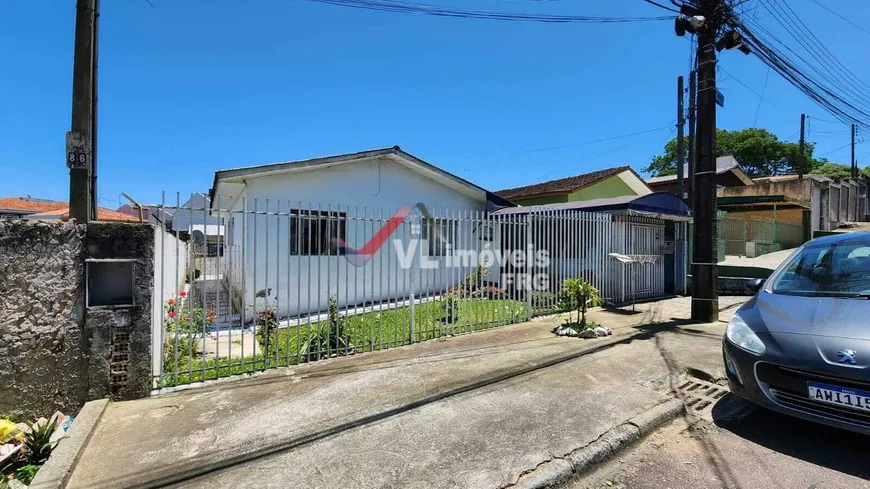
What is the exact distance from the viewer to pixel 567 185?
56.9 feet

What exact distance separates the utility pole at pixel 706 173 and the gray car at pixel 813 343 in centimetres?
364

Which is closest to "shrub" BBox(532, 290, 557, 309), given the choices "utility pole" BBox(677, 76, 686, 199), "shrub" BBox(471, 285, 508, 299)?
"shrub" BBox(471, 285, 508, 299)

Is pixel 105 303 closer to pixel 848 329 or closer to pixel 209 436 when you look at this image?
pixel 209 436

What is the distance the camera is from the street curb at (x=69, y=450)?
2.60m

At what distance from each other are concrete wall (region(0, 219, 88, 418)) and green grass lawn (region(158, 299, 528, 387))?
81 cm

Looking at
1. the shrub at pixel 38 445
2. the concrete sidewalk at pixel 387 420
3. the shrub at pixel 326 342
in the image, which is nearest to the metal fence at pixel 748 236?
the concrete sidewalk at pixel 387 420

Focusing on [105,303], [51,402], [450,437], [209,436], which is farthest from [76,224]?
[450,437]

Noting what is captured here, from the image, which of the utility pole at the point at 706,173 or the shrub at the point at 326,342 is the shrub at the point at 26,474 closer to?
the shrub at the point at 326,342

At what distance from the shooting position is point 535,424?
11.3ft

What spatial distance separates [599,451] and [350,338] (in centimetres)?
372

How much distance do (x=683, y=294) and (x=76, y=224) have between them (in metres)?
13.1

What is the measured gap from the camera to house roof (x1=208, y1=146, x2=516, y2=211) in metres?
8.70

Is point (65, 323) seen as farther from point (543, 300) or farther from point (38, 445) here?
point (543, 300)

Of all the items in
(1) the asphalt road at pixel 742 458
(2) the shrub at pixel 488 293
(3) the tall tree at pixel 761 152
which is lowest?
(1) the asphalt road at pixel 742 458
